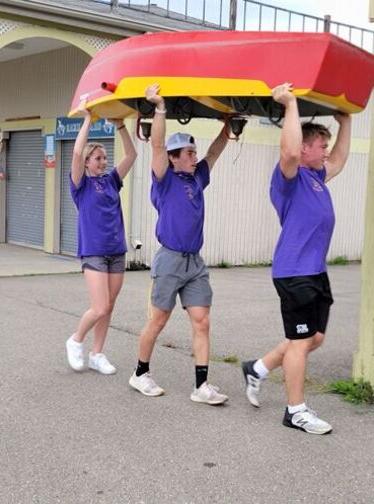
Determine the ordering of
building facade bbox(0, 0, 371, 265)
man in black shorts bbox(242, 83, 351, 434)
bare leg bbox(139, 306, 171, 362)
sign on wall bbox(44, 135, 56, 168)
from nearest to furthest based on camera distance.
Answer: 1. man in black shorts bbox(242, 83, 351, 434)
2. bare leg bbox(139, 306, 171, 362)
3. building facade bbox(0, 0, 371, 265)
4. sign on wall bbox(44, 135, 56, 168)

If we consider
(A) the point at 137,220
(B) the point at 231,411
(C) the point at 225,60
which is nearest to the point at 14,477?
(B) the point at 231,411

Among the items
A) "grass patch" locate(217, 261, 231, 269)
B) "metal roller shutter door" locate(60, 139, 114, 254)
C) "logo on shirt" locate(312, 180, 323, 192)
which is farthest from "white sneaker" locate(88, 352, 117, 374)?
"metal roller shutter door" locate(60, 139, 114, 254)

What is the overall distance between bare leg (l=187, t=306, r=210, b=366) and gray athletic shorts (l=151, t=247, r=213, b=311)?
0.05 metres

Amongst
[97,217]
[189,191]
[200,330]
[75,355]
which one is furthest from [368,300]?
[75,355]

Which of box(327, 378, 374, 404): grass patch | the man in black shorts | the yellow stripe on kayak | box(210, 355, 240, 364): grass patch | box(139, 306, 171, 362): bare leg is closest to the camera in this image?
the yellow stripe on kayak

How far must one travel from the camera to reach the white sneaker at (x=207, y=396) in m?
4.97

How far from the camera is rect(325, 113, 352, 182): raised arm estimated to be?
482cm

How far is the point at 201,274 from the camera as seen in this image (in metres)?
5.07

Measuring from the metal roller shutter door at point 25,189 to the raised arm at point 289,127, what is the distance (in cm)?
1179

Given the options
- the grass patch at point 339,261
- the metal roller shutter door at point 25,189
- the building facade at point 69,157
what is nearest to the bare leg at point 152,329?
the building facade at point 69,157

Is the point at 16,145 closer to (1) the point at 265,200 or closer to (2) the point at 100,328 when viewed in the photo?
(1) the point at 265,200

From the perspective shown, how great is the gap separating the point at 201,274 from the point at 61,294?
17.1 ft

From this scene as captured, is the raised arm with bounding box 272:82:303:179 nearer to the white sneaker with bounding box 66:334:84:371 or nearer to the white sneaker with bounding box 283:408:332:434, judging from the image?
the white sneaker with bounding box 283:408:332:434

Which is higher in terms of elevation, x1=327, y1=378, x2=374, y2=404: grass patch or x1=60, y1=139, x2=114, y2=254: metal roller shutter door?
x1=60, y1=139, x2=114, y2=254: metal roller shutter door
